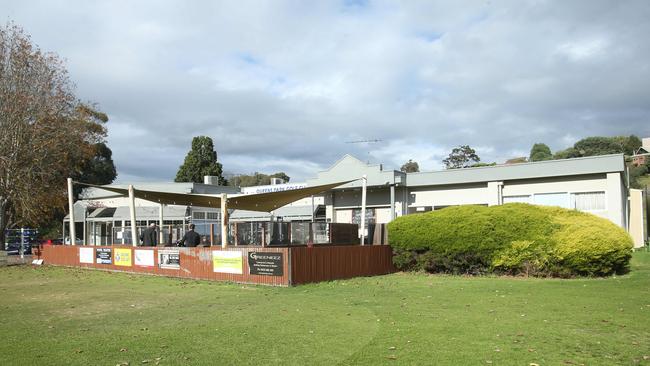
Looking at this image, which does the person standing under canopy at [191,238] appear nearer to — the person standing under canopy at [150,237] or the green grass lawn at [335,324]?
the person standing under canopy at [150,237]

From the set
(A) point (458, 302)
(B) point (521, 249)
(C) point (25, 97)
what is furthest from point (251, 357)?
(C) point (25, 97)

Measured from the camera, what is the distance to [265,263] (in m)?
15.0

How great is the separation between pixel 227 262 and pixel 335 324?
7.74 meters

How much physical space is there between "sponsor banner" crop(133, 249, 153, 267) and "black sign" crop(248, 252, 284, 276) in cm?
526

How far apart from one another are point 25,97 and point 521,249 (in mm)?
21965

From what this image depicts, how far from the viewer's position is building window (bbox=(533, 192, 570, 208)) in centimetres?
2595

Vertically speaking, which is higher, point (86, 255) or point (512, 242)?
point (512, 242)

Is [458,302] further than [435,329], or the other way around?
[458,302]

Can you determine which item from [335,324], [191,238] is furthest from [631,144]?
[335,324]

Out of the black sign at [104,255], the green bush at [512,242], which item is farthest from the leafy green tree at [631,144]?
the black sign at [104,255]

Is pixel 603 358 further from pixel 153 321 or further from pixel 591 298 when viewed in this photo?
pixel 153 321

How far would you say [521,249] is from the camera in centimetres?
1627

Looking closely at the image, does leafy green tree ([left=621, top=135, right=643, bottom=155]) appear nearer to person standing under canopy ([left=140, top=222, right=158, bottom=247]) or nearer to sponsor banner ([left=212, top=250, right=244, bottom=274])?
person standing under canopy ([left=140, top=222, right=158, bottom=247])

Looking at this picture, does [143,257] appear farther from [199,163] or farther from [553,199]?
[199,163]
